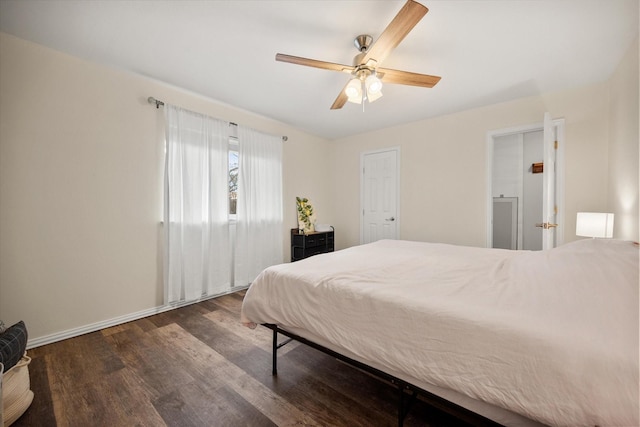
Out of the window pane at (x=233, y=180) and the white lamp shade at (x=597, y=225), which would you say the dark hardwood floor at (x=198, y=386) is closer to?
the window pane at (x=233, y=180)

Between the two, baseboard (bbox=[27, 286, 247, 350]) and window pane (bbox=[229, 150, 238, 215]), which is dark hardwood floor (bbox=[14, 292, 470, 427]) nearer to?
baseboard (bbox=[27, 286, 247, 350])

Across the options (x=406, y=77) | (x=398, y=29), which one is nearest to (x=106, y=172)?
(x=398, y=29)

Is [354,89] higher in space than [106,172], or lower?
higher

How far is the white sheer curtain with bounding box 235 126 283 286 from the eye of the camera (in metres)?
3.48

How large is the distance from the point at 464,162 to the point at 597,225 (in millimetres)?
→ 1615

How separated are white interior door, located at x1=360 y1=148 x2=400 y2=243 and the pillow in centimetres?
409

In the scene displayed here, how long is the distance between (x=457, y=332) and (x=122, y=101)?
11.2 feet

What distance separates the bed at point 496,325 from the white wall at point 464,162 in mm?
1770

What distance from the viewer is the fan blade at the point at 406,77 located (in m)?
2.03

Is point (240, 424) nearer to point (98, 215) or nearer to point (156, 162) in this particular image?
point (98, 215)

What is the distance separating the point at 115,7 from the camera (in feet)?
5.67

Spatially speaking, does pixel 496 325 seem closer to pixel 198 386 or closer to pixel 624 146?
pixel 198 386

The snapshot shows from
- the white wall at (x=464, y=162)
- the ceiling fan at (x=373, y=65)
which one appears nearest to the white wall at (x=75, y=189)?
the ceiling fan at (x=373, y=65)

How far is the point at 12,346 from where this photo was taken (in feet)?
4.82
